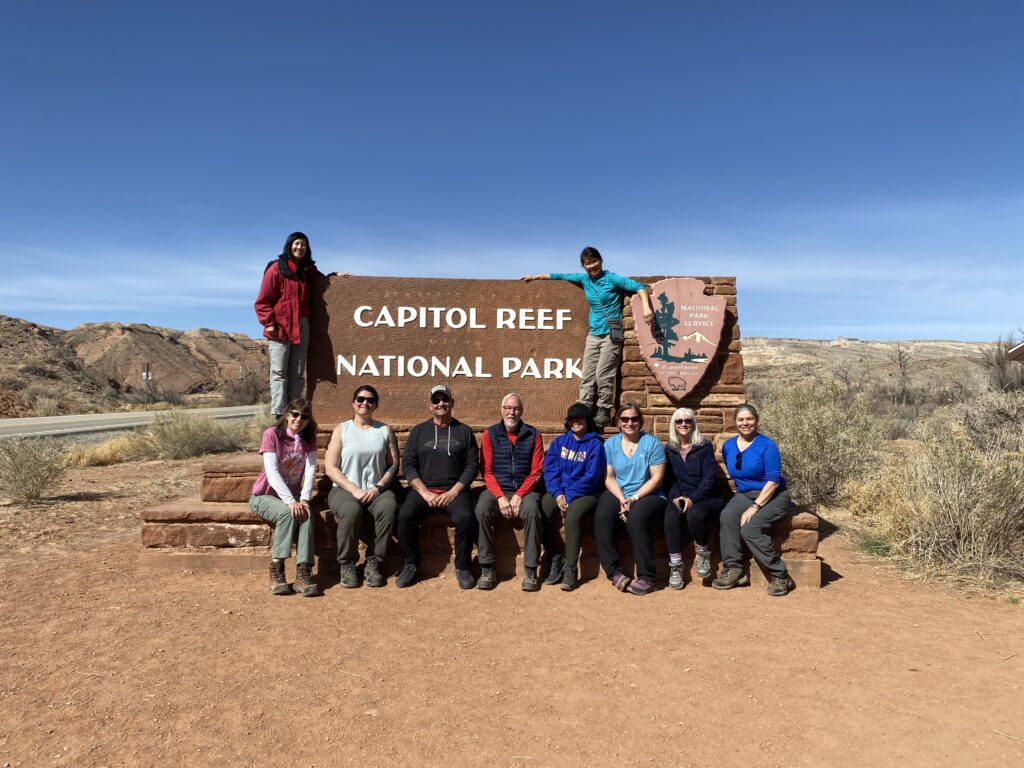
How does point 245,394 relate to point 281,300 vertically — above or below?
below

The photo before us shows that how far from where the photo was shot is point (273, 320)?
228 inches

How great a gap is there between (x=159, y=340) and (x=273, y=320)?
54.1 metres

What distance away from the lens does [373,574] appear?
475cm

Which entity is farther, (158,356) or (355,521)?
(158,356)

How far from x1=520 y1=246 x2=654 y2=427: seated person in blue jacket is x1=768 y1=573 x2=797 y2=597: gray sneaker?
1999 mm

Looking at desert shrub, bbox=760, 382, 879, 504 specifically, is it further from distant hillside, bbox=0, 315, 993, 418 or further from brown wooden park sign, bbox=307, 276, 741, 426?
distant hillside, bbox=0, 315, 993, 418

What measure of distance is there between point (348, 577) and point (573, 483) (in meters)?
1.73

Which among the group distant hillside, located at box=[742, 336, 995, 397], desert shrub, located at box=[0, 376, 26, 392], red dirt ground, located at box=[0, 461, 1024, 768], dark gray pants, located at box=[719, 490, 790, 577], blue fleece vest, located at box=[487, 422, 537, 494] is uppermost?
distant hillside, located at box=[742, 336, 995, 397]

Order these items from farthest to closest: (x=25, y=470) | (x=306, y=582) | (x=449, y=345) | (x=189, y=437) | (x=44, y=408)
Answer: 1. (x=44, y=408)
2. (x=189, y=437)
3. (x=25, y=470)
4. (x=449, y=345)
5. (x=306, y=582)

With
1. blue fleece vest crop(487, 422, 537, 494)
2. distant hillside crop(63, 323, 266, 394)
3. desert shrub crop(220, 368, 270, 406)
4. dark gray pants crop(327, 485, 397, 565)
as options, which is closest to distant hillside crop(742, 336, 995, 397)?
desert shrub crop(220, 368, 270, 406)

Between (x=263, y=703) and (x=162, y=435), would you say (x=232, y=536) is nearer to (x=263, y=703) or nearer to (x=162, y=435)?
(x=263, y=703)

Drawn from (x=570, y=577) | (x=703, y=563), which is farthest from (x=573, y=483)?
(x=703, y=563)

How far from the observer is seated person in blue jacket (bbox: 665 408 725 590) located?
4.78 meters

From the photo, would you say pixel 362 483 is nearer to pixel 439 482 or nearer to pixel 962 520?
pixel 439 482
